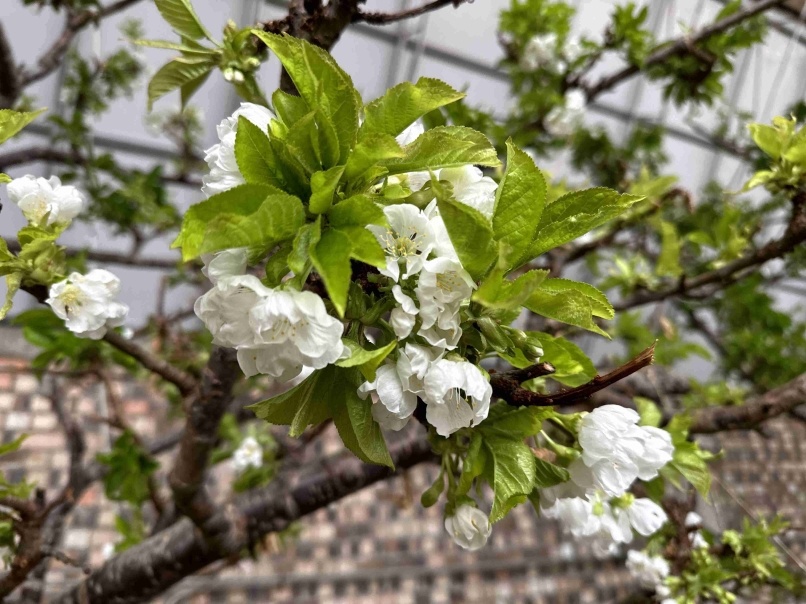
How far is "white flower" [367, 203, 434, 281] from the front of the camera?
303 mm

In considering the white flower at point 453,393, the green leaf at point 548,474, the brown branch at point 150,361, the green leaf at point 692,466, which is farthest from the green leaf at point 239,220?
the green leaf at point 692,466

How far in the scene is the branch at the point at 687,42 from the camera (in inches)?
39.8

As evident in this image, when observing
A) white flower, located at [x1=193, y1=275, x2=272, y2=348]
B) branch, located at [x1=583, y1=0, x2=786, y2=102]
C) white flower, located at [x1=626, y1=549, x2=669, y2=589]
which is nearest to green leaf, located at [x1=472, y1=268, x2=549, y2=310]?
white flower, located at [x1=193, y1=275, x2=272, y2=348]

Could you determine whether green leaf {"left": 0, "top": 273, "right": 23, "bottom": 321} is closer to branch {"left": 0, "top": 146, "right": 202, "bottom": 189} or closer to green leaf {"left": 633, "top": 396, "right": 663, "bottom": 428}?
green leaf {"left": 633, "top": 396, "right": 663, "bottom": 428}

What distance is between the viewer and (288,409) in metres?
0.33

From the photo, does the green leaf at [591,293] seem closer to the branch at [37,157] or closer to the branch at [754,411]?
the branch at [754,411]

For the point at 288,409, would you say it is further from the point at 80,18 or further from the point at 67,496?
the point at 80,18

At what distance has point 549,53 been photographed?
1319mm

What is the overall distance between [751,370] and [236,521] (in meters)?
1.97

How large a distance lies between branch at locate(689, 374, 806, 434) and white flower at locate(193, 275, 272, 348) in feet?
2.24

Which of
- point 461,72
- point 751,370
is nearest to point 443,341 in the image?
point 751,370

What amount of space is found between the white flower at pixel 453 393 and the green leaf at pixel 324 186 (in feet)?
0.35

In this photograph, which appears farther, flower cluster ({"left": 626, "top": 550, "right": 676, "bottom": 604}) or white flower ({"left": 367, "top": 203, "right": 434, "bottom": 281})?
flower cluster ({"left": 626, "top": 550, "right": 676, "bottom": 604})

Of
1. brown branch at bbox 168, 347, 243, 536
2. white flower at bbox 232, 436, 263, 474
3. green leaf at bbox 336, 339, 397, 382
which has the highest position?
green leaf at bbox 336, 339, 397, 382
